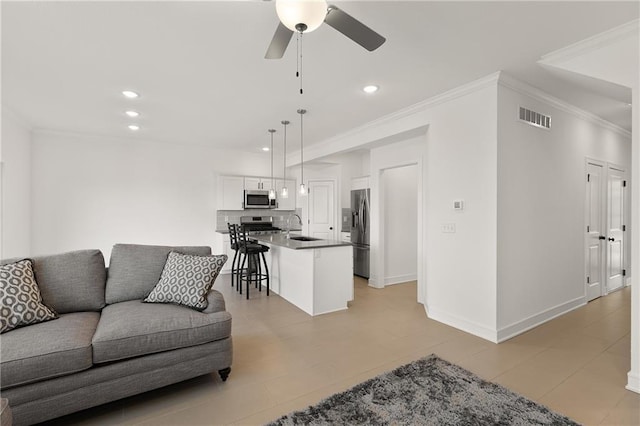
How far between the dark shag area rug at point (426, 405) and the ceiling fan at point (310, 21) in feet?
7.56

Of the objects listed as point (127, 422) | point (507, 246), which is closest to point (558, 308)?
point (507, 246)

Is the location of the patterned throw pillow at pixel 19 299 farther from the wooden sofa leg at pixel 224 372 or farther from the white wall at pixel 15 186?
the white wall at pixel 15 186

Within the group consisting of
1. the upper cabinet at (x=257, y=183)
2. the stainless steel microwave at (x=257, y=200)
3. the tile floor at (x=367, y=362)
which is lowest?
the tile floor at (x=367, y=362)

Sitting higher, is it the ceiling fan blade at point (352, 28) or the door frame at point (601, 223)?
the ceiling fan blade at point (352, 28)

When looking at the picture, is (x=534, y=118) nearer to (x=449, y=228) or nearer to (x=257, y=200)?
(x=449, y=228)

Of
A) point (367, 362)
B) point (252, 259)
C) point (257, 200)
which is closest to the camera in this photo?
point (367, 362)

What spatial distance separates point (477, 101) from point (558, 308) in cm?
281

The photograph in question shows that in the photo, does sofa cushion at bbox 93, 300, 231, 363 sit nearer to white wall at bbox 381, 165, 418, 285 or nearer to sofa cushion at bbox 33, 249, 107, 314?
sofa cushion at bbox 33, 249, 107, 314

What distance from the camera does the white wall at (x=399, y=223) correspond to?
208 inches

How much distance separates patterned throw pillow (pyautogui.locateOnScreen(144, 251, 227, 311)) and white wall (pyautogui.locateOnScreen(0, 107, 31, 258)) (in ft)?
10.6

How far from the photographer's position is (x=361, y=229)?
5918 mm

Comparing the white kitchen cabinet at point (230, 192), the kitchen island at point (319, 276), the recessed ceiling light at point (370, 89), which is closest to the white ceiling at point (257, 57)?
the recessed ceiling light at point (370, 89)

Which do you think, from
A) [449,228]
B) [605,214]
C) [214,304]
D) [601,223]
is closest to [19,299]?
[214,304]

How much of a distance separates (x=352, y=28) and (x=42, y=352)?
8.48ft
